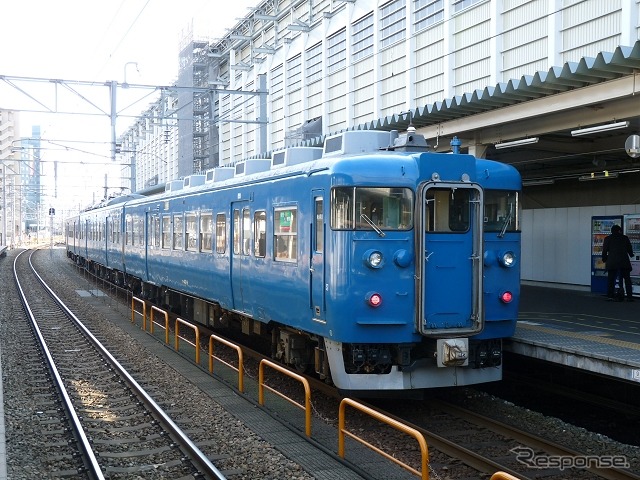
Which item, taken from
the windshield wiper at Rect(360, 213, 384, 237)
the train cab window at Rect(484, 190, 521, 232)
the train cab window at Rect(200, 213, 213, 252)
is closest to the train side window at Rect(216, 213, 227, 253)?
the train cab window at Rect(200, 213, 213, 252)

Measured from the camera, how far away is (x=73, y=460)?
7.35 metres

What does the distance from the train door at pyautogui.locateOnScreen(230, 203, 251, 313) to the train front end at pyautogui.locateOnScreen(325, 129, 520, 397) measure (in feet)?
9.83

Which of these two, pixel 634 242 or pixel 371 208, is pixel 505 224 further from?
pixel 634 242

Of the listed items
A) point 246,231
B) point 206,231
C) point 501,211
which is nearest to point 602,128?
point 501,211

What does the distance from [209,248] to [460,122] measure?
4828mm

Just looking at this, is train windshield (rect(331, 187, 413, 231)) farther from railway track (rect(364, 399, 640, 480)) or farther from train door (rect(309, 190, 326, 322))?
railway track (rect(364, 399, 640, 480))

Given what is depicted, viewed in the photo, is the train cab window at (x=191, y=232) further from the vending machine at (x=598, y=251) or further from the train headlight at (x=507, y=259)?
the vending machine at (x=598, y=251)

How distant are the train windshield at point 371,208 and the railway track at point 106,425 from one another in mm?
2895

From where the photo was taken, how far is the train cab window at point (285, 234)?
9.39 meters

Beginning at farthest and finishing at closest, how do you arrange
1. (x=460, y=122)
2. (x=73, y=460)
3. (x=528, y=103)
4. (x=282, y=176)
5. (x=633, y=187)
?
1. (x=633, y=187)
2. (x=460, y=122)
3. (x=528, y=103)
4. (x=282, y=176)
5. (x=73, y=460)

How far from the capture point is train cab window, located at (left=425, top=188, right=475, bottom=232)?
27.8ft

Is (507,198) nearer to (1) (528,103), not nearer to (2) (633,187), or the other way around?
(1) (528,103)

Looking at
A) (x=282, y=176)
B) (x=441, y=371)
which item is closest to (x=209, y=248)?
(x=282, y=176)

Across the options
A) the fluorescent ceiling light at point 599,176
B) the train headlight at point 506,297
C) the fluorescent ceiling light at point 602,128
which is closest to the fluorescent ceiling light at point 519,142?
the fluorescent ceiling light at point 602,128
